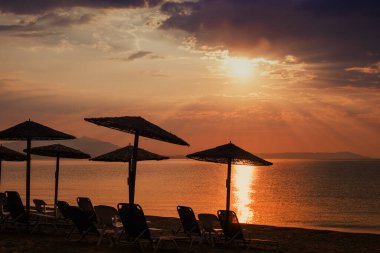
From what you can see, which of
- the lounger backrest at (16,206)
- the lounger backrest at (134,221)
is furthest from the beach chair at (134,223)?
the lounger backrest at (16,206)

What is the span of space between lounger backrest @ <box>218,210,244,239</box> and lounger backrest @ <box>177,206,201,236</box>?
0.53 metres

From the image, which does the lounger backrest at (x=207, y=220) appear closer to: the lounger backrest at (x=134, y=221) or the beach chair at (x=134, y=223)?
the beach chair at (x=134, y=223)

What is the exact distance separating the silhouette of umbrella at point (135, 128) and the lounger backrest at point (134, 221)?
1.53 metres

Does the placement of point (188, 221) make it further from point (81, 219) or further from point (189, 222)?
point (81, 219)

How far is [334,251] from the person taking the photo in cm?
1273

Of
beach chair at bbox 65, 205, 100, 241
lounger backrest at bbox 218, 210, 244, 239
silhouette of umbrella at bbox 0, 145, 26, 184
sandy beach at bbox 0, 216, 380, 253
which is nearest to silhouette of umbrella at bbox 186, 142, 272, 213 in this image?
lounger backrest at bbox 218, 210, 244, 239

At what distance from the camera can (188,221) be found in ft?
37.6

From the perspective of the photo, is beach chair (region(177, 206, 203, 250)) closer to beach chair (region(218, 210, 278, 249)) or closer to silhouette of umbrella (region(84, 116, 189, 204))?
beach chair (region(218, 210, 278, 249))

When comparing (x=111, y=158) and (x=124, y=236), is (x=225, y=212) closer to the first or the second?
(x=124, y=236)

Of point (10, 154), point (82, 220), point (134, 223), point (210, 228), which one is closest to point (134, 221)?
point (134, 223)

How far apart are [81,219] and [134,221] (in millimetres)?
1293

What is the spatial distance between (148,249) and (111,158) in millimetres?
5075

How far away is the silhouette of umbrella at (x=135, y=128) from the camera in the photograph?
10977 millimetres

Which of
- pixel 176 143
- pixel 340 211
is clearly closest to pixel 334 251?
pixel 176 143
